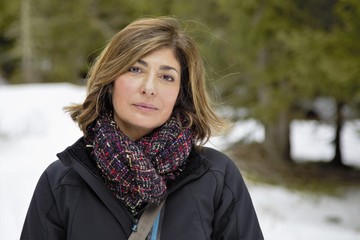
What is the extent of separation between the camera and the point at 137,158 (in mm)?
1879

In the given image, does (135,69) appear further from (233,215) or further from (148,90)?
(233,215)

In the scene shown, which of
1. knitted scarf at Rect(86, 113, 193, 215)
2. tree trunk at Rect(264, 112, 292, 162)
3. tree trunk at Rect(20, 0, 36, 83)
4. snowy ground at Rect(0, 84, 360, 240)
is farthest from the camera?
tree trunk at Rect(20, 0, 36, 83)

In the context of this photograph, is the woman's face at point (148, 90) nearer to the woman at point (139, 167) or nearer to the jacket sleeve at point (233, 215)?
the woman at point (139, 167)

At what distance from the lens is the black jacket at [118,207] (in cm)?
188

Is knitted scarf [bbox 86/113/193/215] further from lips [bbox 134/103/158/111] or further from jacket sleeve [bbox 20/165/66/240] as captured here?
jacket sleeve [bbox 20/165/66/240]

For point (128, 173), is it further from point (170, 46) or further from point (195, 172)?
point (170, 46)

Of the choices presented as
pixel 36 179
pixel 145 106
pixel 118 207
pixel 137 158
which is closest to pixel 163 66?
pixel 145 106

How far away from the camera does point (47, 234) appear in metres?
1.90

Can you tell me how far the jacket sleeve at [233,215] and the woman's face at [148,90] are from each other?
36 centimetres

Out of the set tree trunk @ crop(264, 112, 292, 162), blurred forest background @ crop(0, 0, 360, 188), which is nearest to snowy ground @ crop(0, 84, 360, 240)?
blurred forest background @ crop(0, 0, 360, 188)

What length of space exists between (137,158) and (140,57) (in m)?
0.37

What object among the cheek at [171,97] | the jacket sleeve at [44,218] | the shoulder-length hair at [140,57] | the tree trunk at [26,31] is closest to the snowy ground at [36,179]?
the shoulder-length hair at [140,57]

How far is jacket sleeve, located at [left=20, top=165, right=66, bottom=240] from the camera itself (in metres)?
1.90

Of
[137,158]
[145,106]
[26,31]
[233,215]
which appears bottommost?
[233,215]
